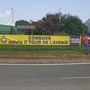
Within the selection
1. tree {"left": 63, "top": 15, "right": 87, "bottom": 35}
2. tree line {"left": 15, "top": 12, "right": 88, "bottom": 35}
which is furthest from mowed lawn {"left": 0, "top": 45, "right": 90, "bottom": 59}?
tree {"left": 63, "top": 15, "right": 87, "bottom": 35}

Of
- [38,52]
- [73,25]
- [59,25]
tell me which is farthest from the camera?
[73,25]

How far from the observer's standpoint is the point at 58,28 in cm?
8900

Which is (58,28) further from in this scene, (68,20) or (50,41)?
(50,41)

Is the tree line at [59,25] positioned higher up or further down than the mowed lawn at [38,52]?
higher up

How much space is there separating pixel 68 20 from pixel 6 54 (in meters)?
67.6

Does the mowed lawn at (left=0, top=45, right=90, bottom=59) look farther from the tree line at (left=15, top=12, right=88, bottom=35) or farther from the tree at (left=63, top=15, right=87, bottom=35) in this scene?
the tree at (left=63, top=15, right=87, bottom=35)

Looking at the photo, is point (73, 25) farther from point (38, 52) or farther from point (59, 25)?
point (38, 52)

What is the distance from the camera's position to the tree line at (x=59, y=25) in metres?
83.7

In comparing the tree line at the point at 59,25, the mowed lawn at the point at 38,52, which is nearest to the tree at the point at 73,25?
the tree line at the point at 59,25

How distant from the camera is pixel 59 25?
294 feet

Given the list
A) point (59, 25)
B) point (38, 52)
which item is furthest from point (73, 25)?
point (38, 52)

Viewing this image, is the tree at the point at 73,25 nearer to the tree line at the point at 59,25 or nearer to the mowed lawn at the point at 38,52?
the tree line at the point at 59,25

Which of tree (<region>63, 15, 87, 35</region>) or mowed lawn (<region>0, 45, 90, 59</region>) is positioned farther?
tree (<region>63, 15, 87, 35</region>)

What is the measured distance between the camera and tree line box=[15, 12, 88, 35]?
275 feet
